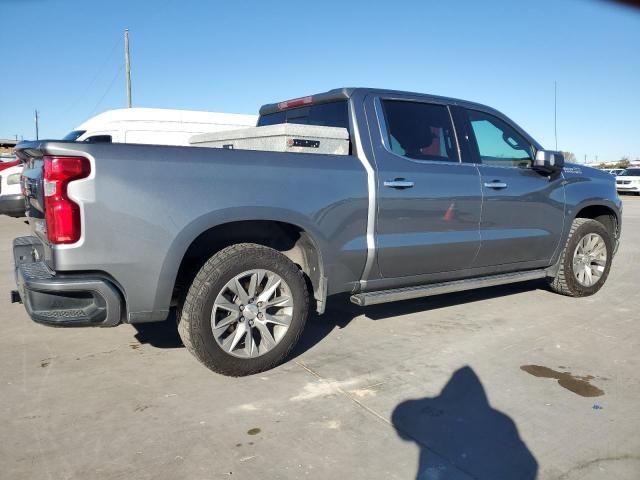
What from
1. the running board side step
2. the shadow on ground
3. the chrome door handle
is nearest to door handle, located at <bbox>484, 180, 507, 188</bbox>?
the chrome door handle

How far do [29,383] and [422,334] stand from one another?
285 centimetres

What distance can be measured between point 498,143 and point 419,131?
1.00 meters

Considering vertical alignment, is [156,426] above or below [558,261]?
below

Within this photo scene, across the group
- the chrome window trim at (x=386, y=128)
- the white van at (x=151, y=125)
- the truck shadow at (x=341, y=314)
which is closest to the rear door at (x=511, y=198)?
the chrome window trim at (x=386, y=128)

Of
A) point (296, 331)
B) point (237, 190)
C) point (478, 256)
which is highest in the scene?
point (237, 190)

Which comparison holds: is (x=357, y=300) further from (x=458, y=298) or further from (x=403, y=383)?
(x=458, y=298)

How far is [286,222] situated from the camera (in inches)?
141

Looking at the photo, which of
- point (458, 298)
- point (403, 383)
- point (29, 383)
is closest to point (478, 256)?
point (458, 298)

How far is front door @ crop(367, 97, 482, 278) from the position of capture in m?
4.05

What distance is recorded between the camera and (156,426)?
9.60 feet

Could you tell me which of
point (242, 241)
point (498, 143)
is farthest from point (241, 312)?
point (498, 143)

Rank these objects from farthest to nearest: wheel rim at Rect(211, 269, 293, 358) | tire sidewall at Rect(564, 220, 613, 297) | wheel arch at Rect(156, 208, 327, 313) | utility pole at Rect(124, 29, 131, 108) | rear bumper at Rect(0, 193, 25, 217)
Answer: utility pole at Rect(124, 29, 131, 108) < tire sidewall at Rect(564, 220, 613, 297) < rear bumper at Rect(0, 193, 25, 217) < wheel rim at Rect(211, 269, 293, 358) < wheel arch at Rect(156, 208, 327, 313)

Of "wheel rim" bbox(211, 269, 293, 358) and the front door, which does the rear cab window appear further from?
"wheel rim" bbox(211, 269, 293, 358)

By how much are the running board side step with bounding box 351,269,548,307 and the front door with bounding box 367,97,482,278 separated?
13 centimetres
